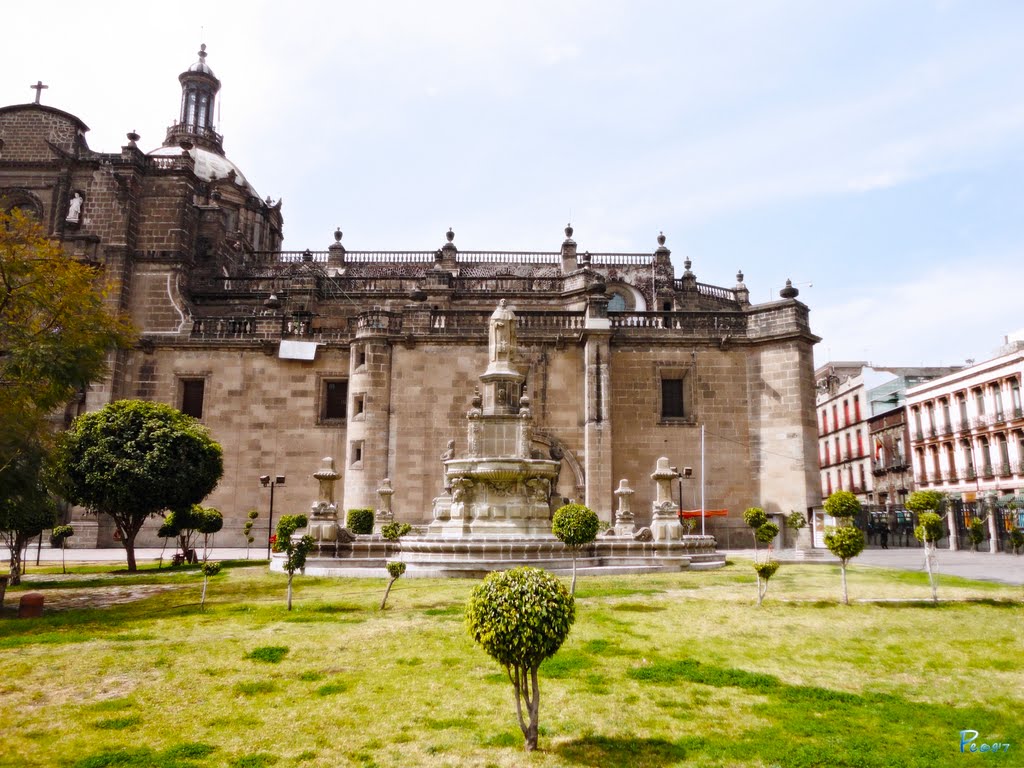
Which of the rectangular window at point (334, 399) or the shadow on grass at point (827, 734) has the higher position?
the rectangular window at point (334, 399)

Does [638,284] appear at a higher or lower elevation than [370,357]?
higher

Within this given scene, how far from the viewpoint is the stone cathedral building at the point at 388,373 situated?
2281 cm

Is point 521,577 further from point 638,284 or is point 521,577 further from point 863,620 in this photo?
point 638,284

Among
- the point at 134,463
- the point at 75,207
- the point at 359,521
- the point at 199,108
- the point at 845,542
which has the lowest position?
the point at 845,542

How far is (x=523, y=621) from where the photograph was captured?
483 centimetres

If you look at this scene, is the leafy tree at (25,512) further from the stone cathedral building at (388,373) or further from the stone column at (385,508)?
the stone cathedral building at (388,373)

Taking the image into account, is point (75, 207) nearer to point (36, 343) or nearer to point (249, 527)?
point (249, 527)

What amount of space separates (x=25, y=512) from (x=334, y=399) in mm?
13260

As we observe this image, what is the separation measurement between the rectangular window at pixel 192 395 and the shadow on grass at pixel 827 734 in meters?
22.6

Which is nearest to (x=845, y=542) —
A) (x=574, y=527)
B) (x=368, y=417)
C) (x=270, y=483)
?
(x=574, y=527)

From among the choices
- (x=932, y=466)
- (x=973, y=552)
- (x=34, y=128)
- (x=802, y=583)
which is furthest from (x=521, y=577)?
(x=932, y=466)

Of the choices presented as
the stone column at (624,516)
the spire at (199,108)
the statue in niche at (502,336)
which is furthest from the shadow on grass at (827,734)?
the spire at (199,108)

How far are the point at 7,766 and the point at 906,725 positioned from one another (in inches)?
243

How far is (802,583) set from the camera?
12.9 metres
